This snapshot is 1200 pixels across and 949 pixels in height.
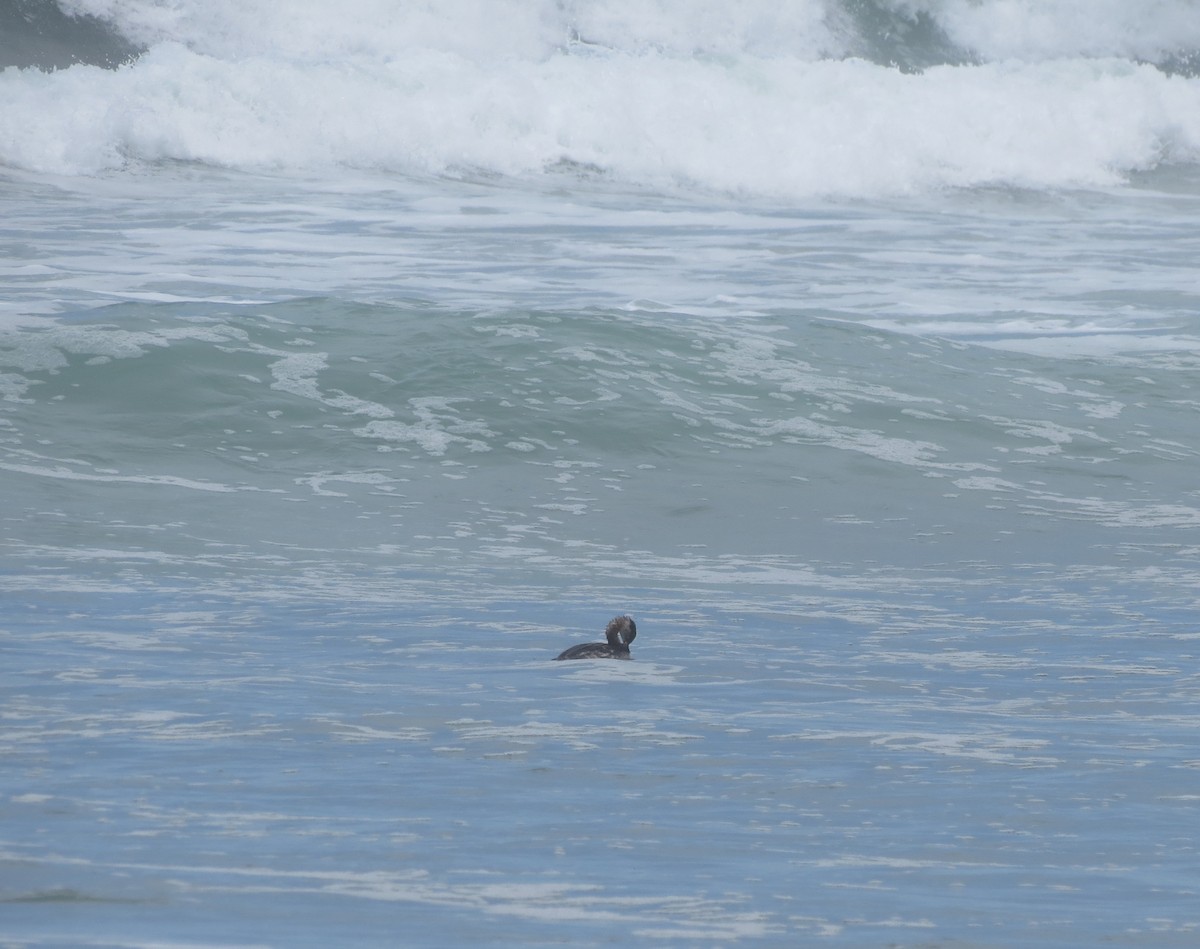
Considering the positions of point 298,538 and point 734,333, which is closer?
point 298,538

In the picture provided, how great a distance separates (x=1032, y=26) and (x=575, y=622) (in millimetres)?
24718

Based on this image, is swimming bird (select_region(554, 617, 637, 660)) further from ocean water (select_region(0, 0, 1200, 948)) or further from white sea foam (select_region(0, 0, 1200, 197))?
white sea foam (select_region(0, 0, 1200, 197))

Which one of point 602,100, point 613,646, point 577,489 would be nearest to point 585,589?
point 613,646

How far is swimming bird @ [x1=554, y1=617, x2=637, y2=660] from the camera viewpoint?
6.46 meters

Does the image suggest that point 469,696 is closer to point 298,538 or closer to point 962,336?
point 298,538

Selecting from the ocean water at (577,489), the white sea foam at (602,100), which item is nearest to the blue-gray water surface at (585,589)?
the ocean water at (577,489)

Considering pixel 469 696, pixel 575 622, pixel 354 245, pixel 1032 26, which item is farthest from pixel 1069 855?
pixel 1032 26

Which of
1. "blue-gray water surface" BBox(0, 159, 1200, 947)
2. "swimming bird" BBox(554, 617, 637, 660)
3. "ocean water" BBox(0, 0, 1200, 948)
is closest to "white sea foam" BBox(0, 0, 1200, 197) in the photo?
"ocean water" BBox(0, 0, 1200, 948)

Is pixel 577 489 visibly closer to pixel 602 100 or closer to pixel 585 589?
pixel 585 589

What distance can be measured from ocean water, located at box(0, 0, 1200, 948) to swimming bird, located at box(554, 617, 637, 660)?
3.9 inches

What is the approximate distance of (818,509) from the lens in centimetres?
1029

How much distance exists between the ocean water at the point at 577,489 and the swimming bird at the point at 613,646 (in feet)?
0.32

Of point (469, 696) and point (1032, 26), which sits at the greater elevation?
point (1032, 26)

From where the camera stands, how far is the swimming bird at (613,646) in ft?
21.2
